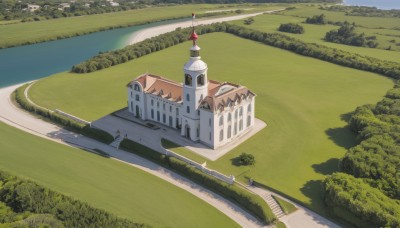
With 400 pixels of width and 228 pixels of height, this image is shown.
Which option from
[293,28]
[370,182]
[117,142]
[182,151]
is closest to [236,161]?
[182,151]

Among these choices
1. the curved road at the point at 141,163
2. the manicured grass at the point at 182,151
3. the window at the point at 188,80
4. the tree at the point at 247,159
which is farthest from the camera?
the window at the point at 188,80

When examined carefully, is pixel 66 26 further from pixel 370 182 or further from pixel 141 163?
pixel 370 182

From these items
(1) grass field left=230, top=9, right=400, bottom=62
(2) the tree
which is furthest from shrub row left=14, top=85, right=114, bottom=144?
(1) grass field left=230, top=9, right=400, bottom=62

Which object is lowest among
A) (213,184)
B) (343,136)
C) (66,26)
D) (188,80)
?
(213,184)

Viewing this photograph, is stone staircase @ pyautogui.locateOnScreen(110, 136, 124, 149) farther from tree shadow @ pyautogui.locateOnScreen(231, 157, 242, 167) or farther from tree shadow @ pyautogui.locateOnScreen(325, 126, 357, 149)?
tree shadow @ pyautogui.locateOnScreen(325, 126, 357, 149)

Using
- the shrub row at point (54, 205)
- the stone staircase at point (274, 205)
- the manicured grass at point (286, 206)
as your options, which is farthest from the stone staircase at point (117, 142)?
the manicured grass at point (286, 206)

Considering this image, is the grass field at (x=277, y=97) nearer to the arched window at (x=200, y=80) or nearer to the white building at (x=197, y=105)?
the white building at (x=197, y=105)
